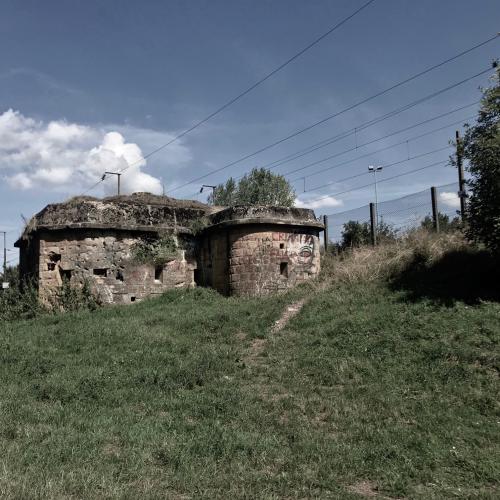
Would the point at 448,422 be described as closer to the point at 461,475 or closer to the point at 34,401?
the point at 461,475

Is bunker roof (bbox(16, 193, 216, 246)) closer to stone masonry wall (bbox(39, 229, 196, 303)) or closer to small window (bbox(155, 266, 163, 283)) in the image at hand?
stone masonry wall (bbox(39, 229, 196, 303))

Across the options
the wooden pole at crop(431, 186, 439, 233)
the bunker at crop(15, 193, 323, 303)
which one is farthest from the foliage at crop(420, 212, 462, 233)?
the bunker at crop(15, 193, 323, 303)

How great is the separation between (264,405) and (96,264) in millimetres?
8865

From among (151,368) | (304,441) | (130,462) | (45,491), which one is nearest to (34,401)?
(151,368)

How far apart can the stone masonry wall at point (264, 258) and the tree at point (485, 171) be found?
517 cm

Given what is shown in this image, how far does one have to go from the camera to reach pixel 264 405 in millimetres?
6449

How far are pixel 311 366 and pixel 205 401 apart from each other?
1909 millimetres

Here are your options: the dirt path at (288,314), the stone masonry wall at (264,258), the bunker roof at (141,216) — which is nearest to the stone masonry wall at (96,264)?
the bunker roof at (141,216)

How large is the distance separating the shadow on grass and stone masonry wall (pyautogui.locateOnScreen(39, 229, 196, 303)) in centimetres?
726

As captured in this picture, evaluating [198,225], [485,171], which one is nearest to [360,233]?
[198,225]

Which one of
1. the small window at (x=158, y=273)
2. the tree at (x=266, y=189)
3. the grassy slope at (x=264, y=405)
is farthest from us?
the tree at (x=266, y=189)

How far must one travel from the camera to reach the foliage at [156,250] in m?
14.5

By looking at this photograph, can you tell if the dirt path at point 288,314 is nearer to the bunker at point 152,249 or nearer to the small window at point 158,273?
the bunker at point 152,249

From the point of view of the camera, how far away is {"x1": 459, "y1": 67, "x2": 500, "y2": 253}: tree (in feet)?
28.5
